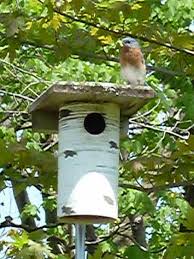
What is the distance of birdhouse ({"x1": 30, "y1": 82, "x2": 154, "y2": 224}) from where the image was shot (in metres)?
3.34

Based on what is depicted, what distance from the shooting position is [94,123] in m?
3.40

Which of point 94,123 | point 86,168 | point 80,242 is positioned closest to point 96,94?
point 94,123

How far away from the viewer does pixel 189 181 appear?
421 centimetres

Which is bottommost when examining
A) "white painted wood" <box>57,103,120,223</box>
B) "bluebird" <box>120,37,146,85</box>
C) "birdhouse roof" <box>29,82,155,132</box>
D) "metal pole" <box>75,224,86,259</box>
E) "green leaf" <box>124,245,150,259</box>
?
"metal pole" <box>75,224,86,259</box>

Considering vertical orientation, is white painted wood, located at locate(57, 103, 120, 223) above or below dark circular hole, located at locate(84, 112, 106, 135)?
below

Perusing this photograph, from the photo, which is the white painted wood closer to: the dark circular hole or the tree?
the dark circular hole

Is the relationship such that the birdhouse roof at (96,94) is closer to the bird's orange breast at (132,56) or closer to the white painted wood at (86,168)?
the white painted wood at (86,168)

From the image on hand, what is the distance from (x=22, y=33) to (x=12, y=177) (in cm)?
71

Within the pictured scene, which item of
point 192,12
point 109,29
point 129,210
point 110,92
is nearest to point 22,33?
point 109,29

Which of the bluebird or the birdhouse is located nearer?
the birdhouse

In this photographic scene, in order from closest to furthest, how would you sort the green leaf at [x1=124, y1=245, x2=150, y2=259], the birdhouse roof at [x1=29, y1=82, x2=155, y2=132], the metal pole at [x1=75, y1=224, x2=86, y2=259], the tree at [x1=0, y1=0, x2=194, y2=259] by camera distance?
1. the metal pole at [x1=75, y1=224, x2=86, y2=259]
2. the birdhouse roof at [x1=29, y1=82, x2=155, y2=132]
3. the tree at [x1=0, y1=0, x2=194, y2=259]
4. the green leaf at [x1=124, y1=245, x2=150, y2=259]

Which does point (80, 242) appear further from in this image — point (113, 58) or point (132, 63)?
point (113, 58)

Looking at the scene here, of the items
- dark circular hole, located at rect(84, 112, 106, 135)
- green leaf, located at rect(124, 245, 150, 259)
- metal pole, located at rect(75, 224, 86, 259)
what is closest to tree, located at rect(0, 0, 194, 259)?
green leaf, located at rect(124, 245, 150, 259)

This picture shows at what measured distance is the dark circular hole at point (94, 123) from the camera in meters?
3.41
